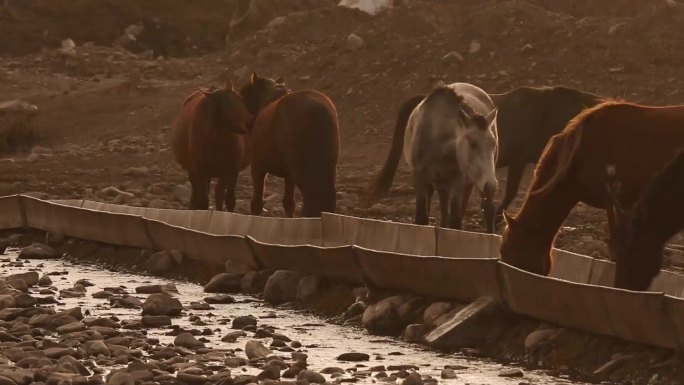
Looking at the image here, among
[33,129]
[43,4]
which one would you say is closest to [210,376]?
[33,129]

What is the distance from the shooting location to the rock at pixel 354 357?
355 inches

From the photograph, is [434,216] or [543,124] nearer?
[543,124]

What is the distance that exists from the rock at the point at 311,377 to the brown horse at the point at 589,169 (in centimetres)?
225

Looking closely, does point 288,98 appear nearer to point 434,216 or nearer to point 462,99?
point 462,99

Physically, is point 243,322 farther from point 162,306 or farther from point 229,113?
point 229,113

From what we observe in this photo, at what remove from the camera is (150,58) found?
35.7 metres

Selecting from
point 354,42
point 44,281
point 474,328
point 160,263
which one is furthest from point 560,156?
point 354,42

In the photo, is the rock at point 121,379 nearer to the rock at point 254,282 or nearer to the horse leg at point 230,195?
the rock at point 254,282

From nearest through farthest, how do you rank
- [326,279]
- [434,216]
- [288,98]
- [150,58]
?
[326,279]
[288,98]
[434,216]
[150,58]

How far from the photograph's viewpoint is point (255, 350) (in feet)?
29.2

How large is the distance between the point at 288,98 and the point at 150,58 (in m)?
21.3

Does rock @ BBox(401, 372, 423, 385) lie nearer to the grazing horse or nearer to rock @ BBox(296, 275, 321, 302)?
rock @ BBox(296, 275, 321, 302)

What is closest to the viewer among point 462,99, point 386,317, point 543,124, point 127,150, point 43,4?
point 386,317

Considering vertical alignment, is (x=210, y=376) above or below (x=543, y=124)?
below
